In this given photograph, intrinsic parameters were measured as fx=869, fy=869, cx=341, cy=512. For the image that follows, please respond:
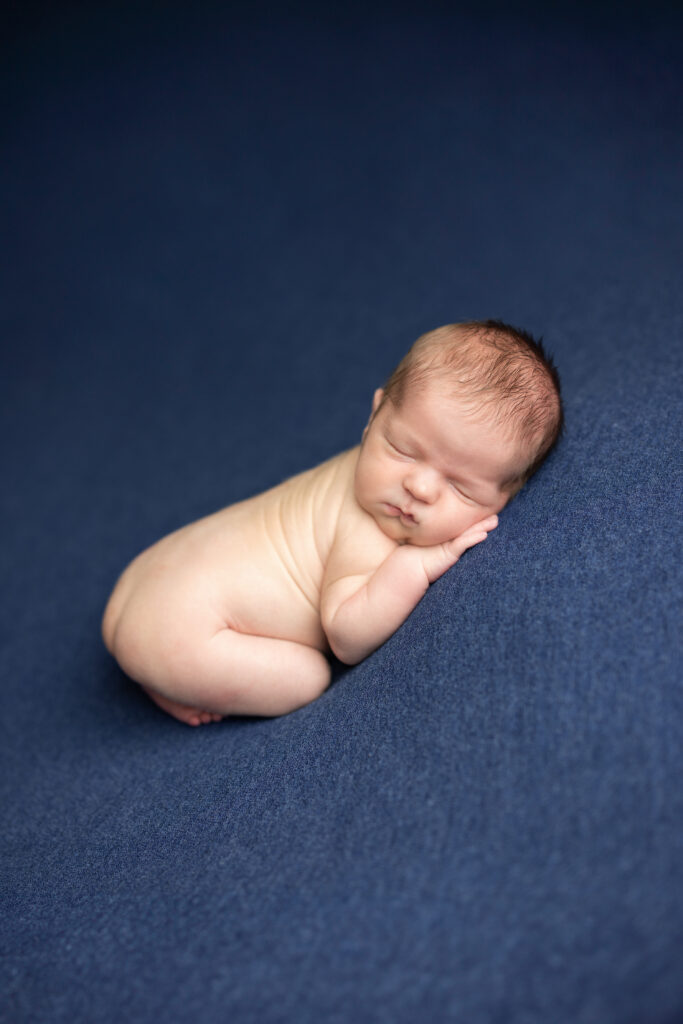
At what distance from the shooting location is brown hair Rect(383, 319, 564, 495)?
129 centimetres

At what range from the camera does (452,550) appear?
1.31 metres

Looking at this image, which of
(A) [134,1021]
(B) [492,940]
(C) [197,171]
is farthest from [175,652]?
(C) [197,171]

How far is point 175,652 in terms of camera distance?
1.48m

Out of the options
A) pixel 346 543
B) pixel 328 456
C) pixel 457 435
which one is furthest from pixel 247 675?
pixel 328 456

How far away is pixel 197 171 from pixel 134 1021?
8.92 ft

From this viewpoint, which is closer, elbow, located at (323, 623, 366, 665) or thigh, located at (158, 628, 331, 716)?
elbow, located at (323, 623, 366, 665)

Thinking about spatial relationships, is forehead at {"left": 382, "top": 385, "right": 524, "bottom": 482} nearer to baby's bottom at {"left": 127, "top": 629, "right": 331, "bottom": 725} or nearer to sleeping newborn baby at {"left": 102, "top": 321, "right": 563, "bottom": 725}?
sleeping newborn baby at {"left": 102, "top": 321, "right": 563, "bottom": 725}

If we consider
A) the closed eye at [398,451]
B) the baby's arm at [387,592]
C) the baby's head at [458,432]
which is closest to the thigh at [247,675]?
the baby's arm at [387,592]

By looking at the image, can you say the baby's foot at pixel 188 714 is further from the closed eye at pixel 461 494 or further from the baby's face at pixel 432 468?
the closed eye at pixel 461 494

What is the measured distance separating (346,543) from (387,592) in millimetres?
149

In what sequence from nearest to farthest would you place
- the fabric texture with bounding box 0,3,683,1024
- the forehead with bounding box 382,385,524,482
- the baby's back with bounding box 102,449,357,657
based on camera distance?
the fabric texture with bounding box 0,3,683,1024 < the forehead with bounding box 382,385,524,482 < the baby's back with bounding box 102,449,357,657

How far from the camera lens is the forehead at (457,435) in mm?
1280

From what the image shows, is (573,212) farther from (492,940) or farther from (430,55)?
(492,940)

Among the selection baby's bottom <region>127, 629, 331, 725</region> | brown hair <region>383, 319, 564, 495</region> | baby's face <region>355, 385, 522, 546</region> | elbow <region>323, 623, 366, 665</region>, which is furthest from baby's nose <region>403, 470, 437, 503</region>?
baby's bottom <region>127, 629, 331, 725</region>
